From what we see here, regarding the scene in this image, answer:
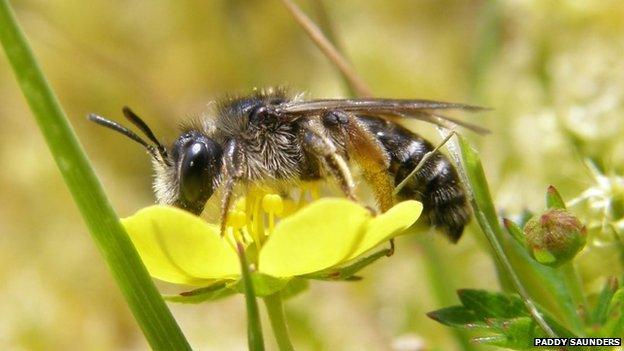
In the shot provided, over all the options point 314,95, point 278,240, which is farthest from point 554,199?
point 314,95

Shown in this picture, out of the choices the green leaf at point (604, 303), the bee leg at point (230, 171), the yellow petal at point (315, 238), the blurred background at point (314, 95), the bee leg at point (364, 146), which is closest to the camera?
the yellow petal at point (315, 238)

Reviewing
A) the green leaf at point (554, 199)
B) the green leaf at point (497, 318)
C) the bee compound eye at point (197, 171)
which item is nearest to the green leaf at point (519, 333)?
the green leaf at point (497, 318)

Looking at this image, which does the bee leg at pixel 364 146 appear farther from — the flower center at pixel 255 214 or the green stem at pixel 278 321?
the green stem at pixel 278 321

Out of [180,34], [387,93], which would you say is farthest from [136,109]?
[387,93]

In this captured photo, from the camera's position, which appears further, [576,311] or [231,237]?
[231,237]

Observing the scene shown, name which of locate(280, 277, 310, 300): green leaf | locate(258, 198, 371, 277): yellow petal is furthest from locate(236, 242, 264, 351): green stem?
locate(280, 277, 310, 300): green leaf

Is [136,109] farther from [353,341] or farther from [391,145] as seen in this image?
[391,145]
